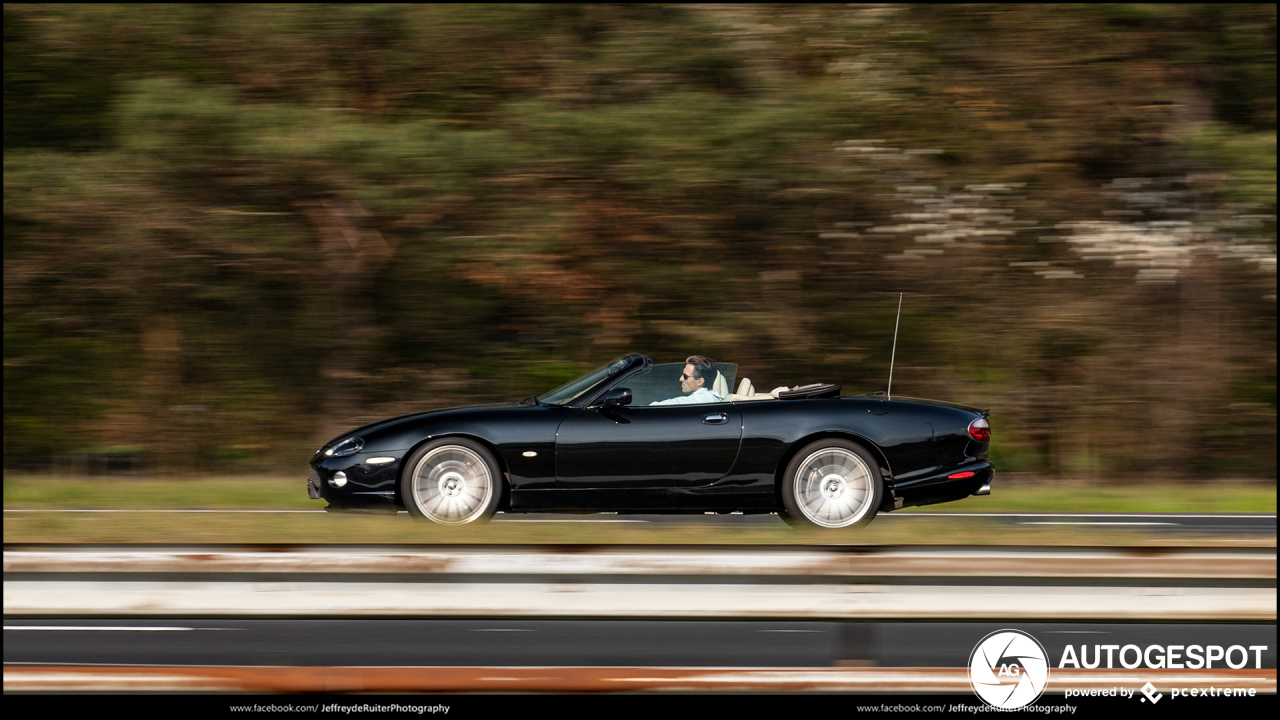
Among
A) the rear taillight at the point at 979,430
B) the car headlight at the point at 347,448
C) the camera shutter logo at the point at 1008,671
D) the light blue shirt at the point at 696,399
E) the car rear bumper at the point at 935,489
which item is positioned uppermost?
the light blue shirt at the point at 696,399

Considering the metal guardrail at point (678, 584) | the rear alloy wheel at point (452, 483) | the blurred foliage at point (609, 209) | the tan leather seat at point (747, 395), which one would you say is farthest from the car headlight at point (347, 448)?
the blurred foliage at point (609, 209)

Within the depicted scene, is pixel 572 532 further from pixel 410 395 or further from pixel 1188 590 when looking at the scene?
pixel 410 395

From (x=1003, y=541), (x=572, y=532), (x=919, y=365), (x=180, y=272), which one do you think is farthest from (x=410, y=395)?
(x=1003, y=541)

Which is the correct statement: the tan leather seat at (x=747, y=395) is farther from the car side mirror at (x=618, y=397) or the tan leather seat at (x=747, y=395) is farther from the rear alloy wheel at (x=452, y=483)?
the rear alloy wheel at (x=452, y=483)

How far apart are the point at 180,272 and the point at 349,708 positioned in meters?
10.0

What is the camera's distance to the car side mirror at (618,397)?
757cm

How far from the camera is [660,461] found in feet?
24.7

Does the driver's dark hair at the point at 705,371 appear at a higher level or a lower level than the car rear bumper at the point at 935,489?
higher

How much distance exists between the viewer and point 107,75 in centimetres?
1316

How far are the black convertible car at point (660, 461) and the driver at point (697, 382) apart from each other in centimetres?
4

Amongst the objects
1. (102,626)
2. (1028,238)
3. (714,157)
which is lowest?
(102,626)

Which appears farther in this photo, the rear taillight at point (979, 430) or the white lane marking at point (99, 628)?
the rear taillight at point (979, 430)

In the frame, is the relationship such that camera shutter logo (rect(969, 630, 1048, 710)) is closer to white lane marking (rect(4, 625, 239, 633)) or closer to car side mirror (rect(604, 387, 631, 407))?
white lane marking (rect(4, 625, 239, 633))

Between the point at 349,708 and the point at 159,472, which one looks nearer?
the point at 349,708
